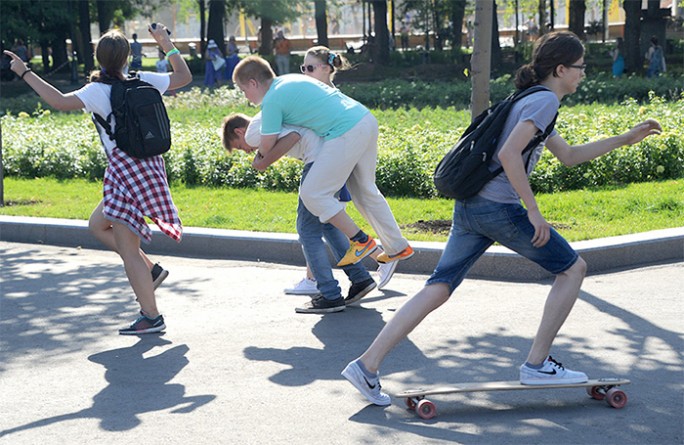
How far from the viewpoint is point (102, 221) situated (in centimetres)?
666

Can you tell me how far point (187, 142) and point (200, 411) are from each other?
28.3ft

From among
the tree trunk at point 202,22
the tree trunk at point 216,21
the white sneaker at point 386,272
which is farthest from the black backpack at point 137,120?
the tree trunk at point 202,22

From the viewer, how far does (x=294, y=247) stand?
28.1ft

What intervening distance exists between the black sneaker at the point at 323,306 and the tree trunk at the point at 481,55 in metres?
2.80

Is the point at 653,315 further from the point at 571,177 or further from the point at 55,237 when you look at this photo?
the point at 55,237

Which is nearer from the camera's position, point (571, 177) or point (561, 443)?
point (561, 443)

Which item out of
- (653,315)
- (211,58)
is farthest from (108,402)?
(211,58)

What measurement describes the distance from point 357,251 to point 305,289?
819 millimetres

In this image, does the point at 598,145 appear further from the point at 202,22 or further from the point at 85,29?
the point at 202,22

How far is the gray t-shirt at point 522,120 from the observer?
465cm

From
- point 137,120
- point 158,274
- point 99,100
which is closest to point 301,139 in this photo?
point 137,120

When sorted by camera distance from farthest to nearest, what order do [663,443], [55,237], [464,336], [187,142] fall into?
[187,142] < [55,237] < [464,336] < [663,443]

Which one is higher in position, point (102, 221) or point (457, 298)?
point (102, 221)

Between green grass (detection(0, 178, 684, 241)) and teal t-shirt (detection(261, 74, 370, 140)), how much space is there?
2296 mm
